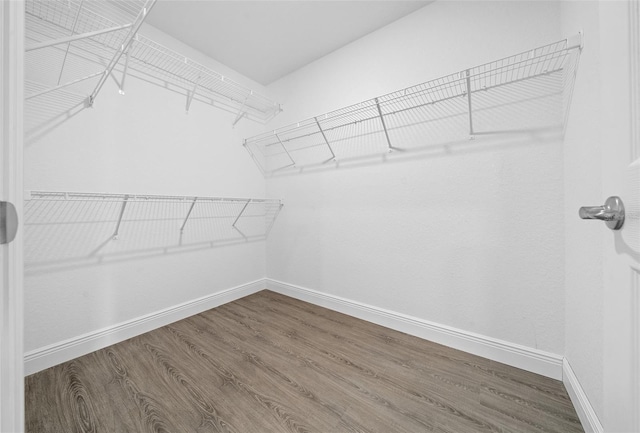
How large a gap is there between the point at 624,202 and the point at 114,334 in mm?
2433

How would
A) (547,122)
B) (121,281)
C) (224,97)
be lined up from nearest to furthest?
(547,122), (121,281), (224,97)

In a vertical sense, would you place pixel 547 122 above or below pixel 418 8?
below

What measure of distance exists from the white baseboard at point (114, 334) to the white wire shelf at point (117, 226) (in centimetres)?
47

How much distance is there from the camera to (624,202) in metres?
0.42

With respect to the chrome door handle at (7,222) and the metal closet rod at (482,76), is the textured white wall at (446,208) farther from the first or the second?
the chrome door handle at (7,222)

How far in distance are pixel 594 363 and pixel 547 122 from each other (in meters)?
1.16

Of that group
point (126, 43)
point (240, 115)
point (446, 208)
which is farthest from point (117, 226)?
point (446, 208)

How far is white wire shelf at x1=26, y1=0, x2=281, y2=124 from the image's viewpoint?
52.2 inches

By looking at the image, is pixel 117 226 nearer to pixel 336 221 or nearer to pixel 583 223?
pixel 336 221

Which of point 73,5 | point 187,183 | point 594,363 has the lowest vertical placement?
point 594,363

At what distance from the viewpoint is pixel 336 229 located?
213 centimetres

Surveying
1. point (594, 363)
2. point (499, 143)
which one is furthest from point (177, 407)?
point (499, 143)

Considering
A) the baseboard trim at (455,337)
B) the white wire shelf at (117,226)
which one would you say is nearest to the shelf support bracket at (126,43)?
the white wire shelf at (117,226)

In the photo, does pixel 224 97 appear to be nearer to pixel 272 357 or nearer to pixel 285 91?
pixel 285 91
